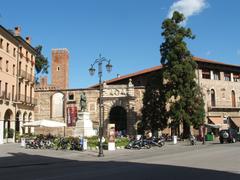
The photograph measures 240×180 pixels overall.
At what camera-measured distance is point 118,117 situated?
180 ft

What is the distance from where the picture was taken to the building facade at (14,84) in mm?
42594

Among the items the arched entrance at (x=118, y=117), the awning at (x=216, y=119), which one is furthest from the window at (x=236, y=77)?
the arched entrance at (x=118, y=117)

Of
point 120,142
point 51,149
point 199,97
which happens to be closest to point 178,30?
point 199,97

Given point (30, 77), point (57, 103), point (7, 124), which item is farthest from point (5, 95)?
point (57, 103)

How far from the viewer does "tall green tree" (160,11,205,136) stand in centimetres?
4456

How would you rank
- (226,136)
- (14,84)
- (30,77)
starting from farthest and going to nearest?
(30,77) → (14,84) → (226,136)

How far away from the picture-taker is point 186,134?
49.1 metres

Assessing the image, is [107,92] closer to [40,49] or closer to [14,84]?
[14,84]

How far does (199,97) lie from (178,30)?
28.0 ft

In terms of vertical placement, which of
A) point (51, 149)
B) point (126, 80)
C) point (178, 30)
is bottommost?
point (51, 149)

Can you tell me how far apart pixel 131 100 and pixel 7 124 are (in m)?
17.2

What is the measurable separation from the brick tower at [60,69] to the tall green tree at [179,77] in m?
21.3

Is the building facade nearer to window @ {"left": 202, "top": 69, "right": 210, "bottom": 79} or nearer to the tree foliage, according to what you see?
the tree foliage

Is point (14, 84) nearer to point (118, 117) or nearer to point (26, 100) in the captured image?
point (26, 100)
